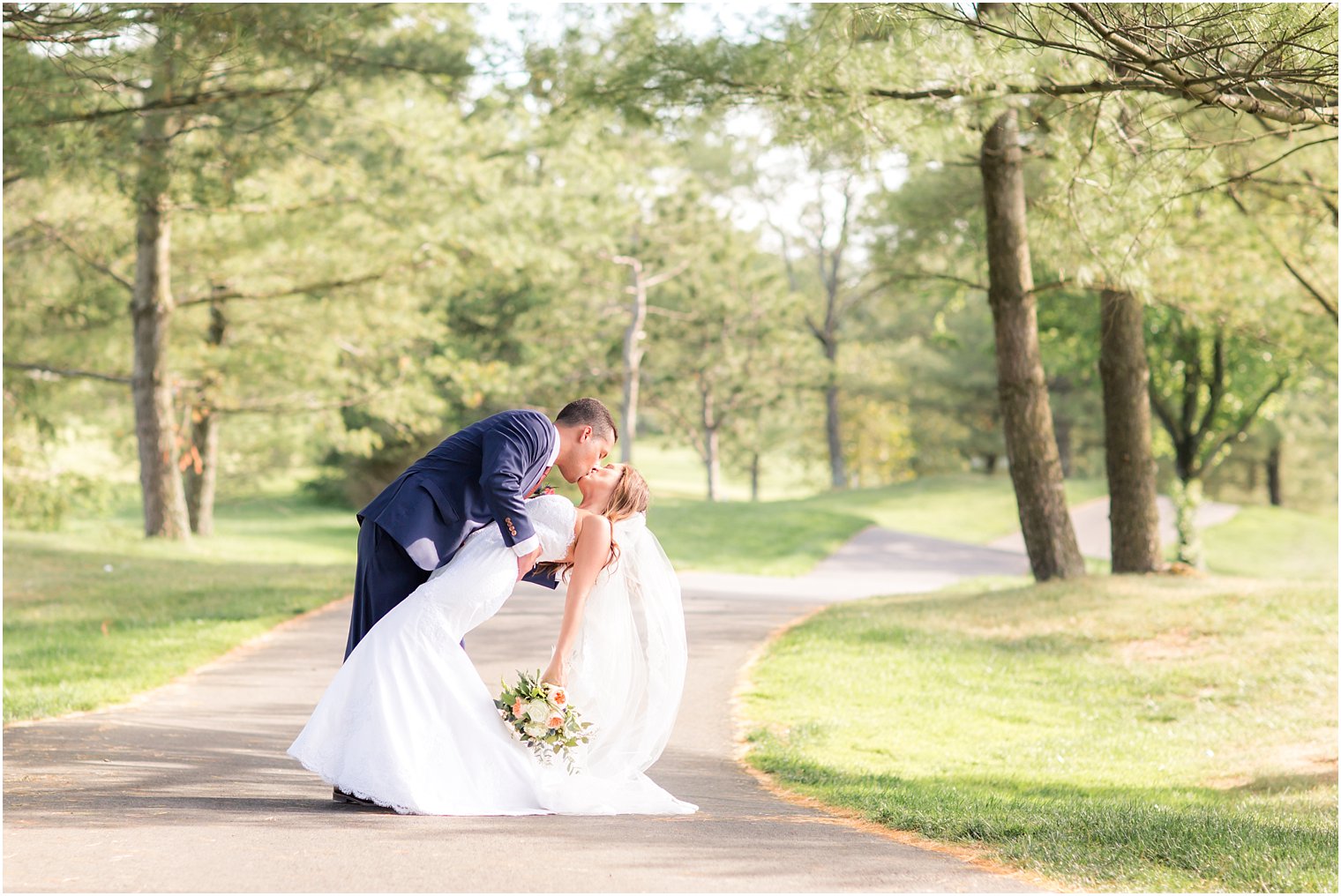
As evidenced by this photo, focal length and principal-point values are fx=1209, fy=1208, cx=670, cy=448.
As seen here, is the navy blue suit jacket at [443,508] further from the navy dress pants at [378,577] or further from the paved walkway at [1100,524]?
the paved walkway at [1100,524]

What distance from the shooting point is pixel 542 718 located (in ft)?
17.8

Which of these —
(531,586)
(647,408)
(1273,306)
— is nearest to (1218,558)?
(1273,306)

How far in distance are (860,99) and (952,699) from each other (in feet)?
Answer: 15.7

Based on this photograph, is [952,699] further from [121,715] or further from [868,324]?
[868,324]

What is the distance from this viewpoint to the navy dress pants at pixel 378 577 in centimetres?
556

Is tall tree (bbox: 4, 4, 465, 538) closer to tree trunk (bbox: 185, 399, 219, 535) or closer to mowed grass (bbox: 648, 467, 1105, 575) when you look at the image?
tree trunk (bbox: 185, 399, 219, 535)

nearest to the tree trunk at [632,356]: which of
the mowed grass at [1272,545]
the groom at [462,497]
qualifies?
the mowed grass at [1272,545]

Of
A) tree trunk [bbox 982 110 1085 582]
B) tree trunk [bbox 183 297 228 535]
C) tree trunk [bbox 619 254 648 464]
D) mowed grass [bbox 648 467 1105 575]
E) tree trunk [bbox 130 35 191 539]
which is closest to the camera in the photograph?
tree trunk [bbox 982 110 1085 582]

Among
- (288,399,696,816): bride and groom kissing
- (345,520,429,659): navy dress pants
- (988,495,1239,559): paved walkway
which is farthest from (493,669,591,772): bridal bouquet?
(988,495,1239,559): paved walkway

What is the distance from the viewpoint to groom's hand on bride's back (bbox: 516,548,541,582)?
560 cm

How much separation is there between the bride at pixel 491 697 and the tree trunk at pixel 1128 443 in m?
10.7

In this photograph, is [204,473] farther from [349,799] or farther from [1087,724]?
[349,799]

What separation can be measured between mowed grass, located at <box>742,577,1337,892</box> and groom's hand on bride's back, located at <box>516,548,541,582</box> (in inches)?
81.8

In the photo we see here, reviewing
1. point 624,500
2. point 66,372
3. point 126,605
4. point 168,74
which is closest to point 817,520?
point 66,372
